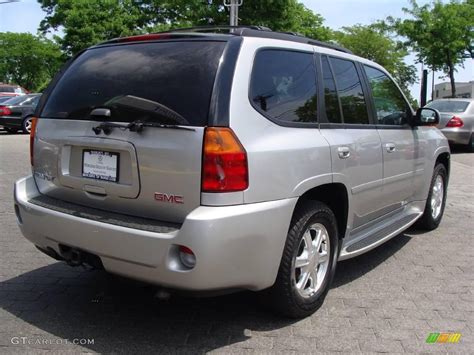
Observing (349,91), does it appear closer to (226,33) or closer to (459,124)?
(226,33)

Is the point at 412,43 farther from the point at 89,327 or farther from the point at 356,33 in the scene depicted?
the point at 89,327

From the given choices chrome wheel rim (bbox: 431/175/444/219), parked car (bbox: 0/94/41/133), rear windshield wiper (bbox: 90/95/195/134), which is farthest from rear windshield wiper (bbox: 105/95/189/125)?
parked car (bbox: 0/94/41/133)

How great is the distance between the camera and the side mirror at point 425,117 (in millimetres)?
4980

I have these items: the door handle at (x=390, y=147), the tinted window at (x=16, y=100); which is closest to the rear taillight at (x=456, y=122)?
the door handle at (x=390, y=147)

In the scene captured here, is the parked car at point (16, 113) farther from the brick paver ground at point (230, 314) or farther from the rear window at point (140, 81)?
the rear window at point (140, 81)

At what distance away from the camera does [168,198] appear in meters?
2.85

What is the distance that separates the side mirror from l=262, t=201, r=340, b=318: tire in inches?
76.6

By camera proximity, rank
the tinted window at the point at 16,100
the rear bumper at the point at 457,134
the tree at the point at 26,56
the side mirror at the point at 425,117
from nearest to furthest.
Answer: the side mirror at the point at 425,117 < the rear bumper at the point at 457,134 < the tinted window at the point at 16,100 < the tree at the point at 26,56

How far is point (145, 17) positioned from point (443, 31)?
1774cm

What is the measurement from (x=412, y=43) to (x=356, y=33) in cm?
1526

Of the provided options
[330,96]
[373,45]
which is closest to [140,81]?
[330,96]

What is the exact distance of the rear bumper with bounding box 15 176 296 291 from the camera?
2.70m

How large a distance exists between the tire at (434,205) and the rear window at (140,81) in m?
3.50

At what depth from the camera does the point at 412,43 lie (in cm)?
2991
